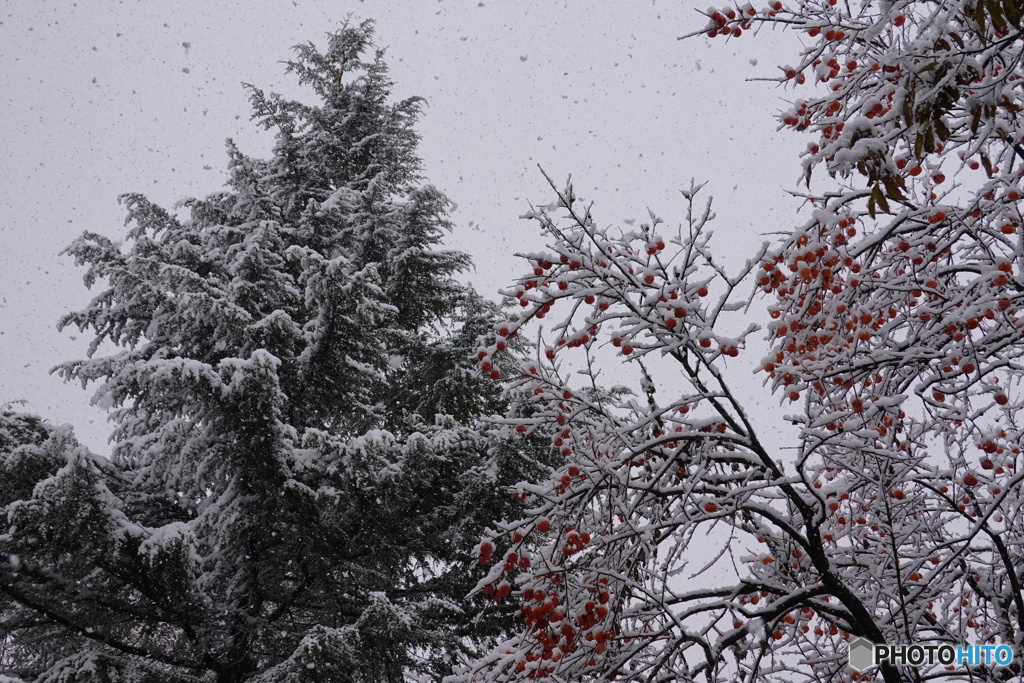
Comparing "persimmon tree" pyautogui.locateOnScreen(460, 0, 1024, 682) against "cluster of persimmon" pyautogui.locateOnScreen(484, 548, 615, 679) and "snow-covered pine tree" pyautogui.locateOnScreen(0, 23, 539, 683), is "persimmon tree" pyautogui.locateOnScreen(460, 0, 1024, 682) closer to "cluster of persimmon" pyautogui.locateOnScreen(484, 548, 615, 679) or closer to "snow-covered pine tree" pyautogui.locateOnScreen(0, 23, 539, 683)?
"cluster of persimmon" pyautogui.locateOnScreen(484, 548, 615, 679)

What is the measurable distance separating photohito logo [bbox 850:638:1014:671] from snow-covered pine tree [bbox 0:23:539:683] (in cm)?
326

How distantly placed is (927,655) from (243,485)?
199 inches

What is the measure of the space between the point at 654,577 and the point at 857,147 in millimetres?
1959

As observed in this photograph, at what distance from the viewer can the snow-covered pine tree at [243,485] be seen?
16.0 ft

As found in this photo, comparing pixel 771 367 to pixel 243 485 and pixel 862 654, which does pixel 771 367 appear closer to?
pixel 862 654

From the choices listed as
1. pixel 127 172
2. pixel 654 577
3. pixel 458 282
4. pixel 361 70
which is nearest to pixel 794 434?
pixel 654 577

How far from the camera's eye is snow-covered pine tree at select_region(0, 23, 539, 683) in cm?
487

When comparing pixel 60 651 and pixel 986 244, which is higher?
pixel 986 244

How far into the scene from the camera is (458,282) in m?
9.30

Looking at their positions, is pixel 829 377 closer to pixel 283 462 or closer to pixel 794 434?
pixel 794 434

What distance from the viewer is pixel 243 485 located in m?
5.90

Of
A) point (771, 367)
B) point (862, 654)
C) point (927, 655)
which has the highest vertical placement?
point (771, 367)

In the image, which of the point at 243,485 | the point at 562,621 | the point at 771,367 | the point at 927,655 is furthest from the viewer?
the point at 243,485

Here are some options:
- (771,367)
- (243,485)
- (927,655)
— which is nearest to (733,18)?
(771,367)
